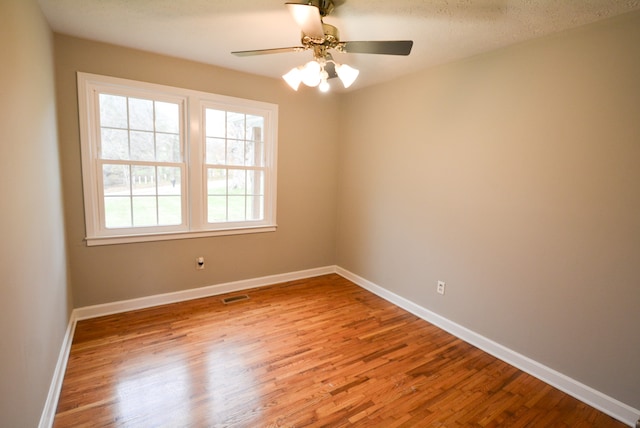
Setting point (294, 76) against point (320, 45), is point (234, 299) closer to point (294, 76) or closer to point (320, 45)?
point (294, 76)

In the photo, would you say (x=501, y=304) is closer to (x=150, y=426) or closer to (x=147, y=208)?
(x=150, y=426)

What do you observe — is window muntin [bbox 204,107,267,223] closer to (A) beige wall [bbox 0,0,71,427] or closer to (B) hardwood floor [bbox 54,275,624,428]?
(B) hardwood floor [bbox 54,275,624,428]

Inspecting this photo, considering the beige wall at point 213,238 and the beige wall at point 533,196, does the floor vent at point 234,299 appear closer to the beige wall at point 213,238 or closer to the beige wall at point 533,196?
the beige wall at point 213,238

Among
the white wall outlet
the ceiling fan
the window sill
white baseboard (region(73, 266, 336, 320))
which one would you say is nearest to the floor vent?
white baseboard (region(73, 266, 336, 320))

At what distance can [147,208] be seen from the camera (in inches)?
116

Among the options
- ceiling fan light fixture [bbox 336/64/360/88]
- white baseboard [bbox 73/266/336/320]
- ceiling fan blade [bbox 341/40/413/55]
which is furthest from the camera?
white baseboard [bbox 73/266/336/320]

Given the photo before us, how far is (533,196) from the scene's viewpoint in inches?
85.9

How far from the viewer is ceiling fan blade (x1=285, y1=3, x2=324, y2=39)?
4.83 feet

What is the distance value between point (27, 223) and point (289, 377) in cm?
178

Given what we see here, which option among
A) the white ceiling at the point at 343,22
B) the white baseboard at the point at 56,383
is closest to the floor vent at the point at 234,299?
the white baseboard at the point at 56,383

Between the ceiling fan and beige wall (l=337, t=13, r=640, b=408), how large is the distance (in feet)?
3.81

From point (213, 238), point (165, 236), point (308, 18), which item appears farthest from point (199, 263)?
point (308, 18)

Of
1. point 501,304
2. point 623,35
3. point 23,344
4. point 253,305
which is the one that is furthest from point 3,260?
point 623,35

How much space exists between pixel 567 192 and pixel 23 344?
10.5ft
